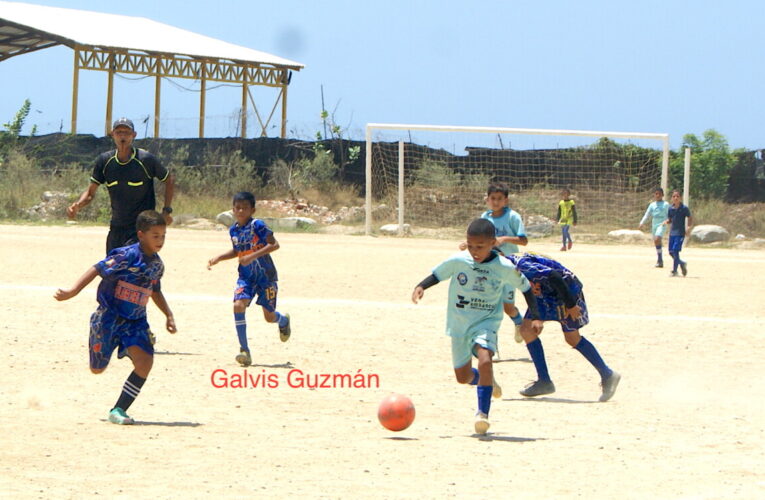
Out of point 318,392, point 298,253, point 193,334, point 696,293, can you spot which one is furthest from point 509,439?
point 298,253

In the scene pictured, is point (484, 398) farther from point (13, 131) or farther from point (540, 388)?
point (13, 131)

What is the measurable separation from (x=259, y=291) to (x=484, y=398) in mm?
3289

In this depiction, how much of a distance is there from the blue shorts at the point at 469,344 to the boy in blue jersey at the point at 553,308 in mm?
951

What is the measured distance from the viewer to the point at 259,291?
981cm

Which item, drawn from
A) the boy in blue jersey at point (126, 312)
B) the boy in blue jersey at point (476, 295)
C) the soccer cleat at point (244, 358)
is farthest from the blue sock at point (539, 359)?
the boy in blue jersey at point (126, 312)

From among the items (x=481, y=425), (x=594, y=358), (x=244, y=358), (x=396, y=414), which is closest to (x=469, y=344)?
(x=481, y=425)

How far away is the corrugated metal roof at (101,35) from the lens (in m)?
36.2

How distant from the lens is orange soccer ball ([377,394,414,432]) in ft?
22.2

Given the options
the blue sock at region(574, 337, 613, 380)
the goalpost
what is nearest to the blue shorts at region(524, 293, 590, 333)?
the blue sock at region(574, 337, 613, 380)

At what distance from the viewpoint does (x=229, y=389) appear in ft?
27.7

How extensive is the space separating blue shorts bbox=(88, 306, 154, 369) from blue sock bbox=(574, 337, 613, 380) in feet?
10.1

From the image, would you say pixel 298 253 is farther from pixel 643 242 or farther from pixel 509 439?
pixel 509 439

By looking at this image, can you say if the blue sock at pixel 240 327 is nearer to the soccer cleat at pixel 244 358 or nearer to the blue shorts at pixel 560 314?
the soccer cleat at pixel 244 358

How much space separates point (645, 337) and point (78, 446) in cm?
675
